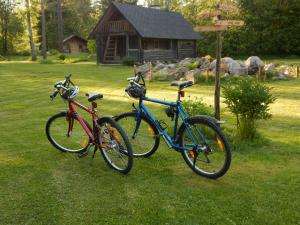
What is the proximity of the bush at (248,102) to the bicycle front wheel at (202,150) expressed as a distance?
51.2 inches

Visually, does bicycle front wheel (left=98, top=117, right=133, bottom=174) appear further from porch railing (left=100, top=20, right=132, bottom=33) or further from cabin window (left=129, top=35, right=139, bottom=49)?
cabin window (left=129, top=35, right=139, bottom=49)

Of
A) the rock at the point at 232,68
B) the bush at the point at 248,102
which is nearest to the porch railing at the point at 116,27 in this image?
the rock at the point at 232,68

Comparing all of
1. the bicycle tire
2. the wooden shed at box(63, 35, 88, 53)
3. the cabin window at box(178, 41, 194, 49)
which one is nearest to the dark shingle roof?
the cabin window at box(178, 41, 194, 49)

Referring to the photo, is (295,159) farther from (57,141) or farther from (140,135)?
(57,141)

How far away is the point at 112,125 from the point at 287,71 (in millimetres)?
16067

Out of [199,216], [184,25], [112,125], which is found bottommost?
[199,216]

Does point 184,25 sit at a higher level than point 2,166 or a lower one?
higher

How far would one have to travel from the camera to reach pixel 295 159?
5.57 meters

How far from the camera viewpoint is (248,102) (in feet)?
20.1

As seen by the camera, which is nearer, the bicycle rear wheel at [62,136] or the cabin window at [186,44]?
the bicycle rear wheel at [62,136]

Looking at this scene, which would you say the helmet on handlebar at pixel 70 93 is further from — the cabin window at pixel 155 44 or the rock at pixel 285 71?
the cabin window at pixel 155 44

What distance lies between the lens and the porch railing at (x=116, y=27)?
3120 centimetres

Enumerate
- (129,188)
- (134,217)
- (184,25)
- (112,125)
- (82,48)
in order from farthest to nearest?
(82,48), (184,25), (112,125), (129,188), (134,217)

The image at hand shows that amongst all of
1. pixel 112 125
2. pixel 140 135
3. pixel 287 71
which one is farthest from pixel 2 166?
pixel 287 71
